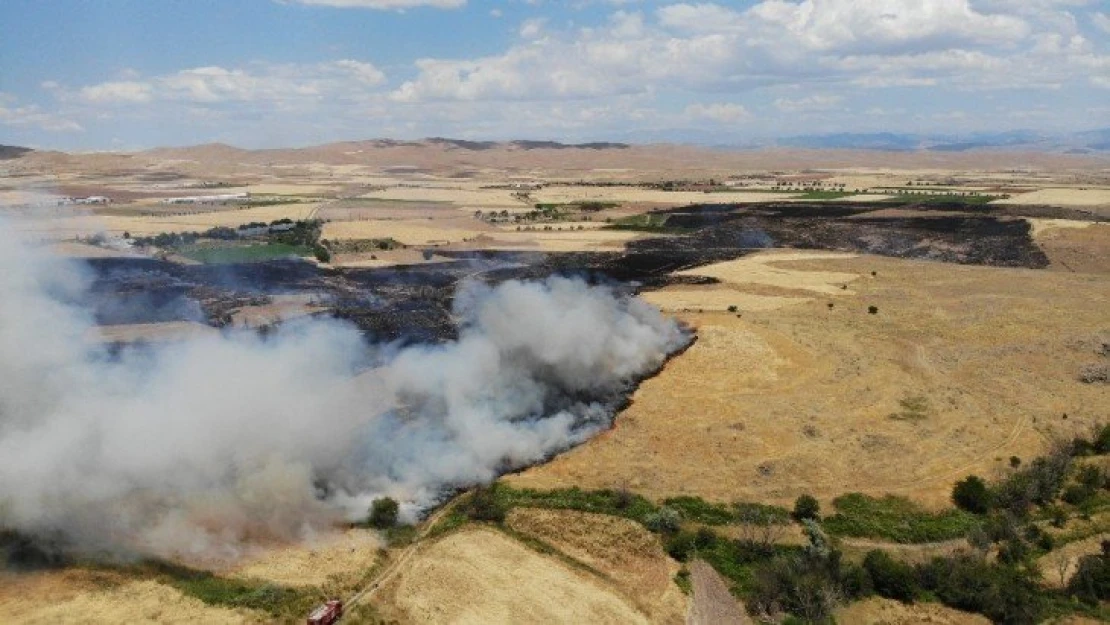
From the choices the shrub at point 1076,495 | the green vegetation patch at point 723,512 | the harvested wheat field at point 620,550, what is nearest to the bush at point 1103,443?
the shrub at point 1076,495

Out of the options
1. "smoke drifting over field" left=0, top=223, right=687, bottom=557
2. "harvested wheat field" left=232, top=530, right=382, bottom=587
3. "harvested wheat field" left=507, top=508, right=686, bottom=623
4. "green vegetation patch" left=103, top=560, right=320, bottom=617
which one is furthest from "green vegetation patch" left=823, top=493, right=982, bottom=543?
"green vegetation patch" left=103, top=560, right=320, bottom=617

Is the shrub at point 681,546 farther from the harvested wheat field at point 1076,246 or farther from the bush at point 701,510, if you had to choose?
the harvested wheat field at point 1076,246

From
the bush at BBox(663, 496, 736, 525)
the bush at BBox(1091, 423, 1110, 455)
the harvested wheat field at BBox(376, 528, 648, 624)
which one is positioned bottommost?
the harvested wheat field at BBox(376, 528, 648, 624)

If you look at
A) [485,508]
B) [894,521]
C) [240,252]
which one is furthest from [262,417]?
[240,252]

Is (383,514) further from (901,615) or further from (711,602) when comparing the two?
(901,615)

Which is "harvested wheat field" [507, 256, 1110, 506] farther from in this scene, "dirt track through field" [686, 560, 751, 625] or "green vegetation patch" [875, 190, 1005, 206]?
"green vegetation patch" [875, 190, 1005, 206]

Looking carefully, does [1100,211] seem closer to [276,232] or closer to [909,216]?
[909,216]
